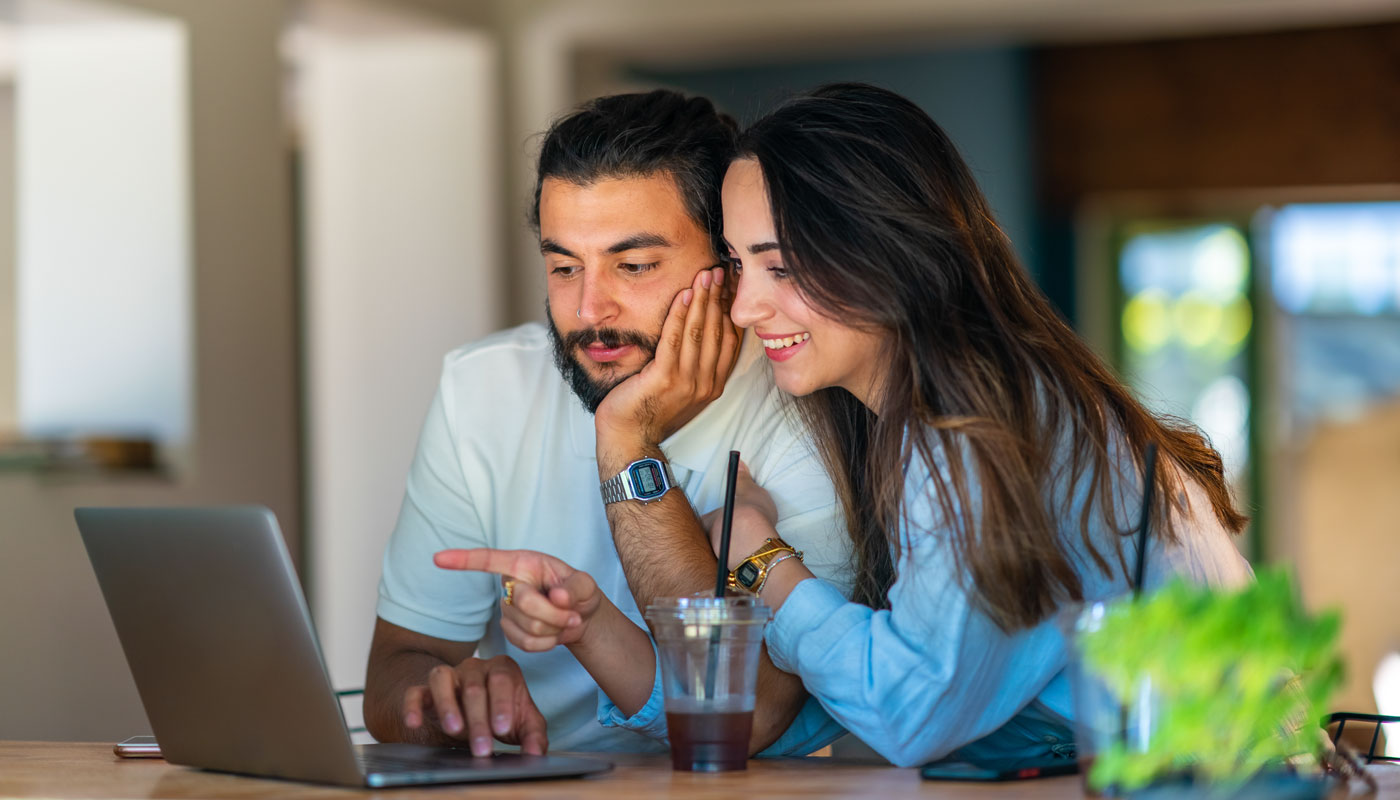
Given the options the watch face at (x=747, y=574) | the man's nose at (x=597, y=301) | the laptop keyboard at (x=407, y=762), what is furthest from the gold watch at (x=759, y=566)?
the man's nose at (x=597, y=301)

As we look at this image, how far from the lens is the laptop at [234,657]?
1326 mm

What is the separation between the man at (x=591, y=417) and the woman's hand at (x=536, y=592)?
0.39 m

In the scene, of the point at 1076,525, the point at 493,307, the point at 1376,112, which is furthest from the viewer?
→ the point at 1376,112

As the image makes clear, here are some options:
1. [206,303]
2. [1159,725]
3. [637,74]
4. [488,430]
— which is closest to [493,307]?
[206,303]

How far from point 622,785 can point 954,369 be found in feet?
1.90

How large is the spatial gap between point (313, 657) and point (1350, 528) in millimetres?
5975

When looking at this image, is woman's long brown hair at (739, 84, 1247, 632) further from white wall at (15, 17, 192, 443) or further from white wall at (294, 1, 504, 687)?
white wall at (294, 1, 504, 687)

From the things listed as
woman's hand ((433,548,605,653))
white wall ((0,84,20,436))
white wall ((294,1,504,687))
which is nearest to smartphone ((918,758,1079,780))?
woman's hand ((433,548,605,653))

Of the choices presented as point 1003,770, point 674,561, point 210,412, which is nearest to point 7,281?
point 210,412

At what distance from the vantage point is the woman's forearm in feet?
5.76

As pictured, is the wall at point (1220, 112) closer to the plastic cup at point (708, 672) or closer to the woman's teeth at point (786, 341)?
the woman's teeth at point (786, 341)

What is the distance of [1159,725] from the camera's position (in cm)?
116

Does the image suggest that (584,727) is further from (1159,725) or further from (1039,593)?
(1159,725)

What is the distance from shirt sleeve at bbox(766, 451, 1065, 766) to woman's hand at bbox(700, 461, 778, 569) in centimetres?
12
